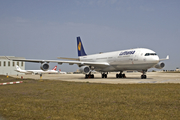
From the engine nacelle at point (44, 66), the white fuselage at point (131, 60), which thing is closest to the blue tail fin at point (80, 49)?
the white fuselage at point (131, 60)

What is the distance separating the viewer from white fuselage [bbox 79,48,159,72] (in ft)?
87.0

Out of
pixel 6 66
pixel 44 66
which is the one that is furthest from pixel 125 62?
pixel 6 66

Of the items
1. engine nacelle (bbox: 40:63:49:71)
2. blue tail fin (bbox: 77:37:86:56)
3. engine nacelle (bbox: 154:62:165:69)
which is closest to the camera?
engine nacelle (bbox: 40:63:49:71)

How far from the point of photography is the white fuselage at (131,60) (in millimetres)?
26522

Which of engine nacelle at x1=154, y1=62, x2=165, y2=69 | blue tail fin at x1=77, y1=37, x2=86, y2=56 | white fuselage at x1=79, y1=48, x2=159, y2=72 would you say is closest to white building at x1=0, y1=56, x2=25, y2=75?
blue tail fin at x1=77, y1=37, x2=86, y2=56

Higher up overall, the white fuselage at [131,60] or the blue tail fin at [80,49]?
the blue tail fin at [80,49]

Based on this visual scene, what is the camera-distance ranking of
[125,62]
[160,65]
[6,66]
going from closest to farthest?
1. [125,62]
2. [160,65]
3. [6,66]

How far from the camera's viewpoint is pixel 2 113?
21.1 feet

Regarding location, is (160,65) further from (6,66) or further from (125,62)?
(6,66)

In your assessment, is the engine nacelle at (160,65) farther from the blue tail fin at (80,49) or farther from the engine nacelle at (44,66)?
the blue tail fin at (80,49)

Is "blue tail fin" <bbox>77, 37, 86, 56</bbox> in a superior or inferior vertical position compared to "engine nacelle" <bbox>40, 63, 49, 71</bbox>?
superior

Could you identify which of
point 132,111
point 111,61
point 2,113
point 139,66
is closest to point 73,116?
point 132,111

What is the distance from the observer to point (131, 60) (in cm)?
2838

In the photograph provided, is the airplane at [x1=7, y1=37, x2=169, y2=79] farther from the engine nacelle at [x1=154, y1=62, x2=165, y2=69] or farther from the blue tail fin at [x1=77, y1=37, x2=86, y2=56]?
the blue tail fin at [x1=77, y1=37, x2=86, y2=56]
